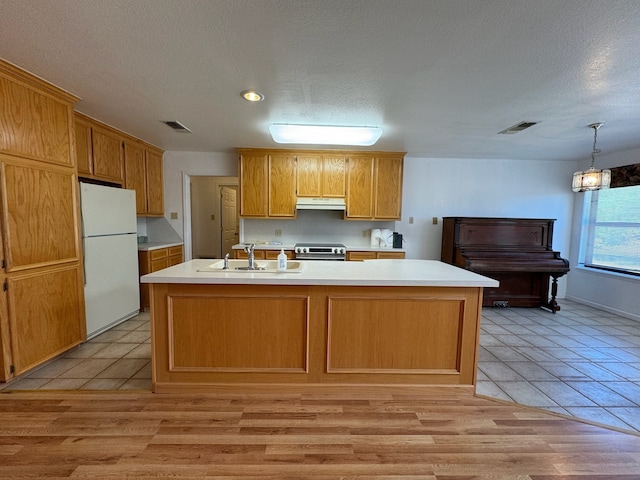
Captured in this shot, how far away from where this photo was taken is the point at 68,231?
239 centimetres

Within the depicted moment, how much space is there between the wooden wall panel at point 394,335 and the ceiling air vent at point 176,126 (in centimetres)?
250

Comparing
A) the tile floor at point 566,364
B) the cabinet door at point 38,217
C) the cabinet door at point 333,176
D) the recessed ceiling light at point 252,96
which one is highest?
the recessed ceiling light at point 252,96

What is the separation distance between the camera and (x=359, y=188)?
4070 millimetres

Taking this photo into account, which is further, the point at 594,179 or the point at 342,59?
the point at 594,179

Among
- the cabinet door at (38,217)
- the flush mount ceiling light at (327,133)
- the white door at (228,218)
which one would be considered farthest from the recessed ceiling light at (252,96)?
the white door at (228,218)

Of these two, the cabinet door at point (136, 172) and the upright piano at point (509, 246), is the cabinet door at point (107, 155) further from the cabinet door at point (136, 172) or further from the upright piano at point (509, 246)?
the upright piano at point (509, 246)

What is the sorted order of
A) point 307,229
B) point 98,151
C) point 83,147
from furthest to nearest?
point 307,229 < point 98,151 < point 83,147

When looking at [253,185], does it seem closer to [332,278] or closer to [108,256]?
[108,256]

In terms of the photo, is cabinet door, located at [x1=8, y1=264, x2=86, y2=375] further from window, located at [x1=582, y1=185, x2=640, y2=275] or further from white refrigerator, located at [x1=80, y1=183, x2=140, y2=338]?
window, located at [x1=582, y1=185, x2=640, y2=275]

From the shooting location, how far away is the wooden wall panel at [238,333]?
1920mm

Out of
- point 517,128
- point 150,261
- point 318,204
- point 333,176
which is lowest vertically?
point 150,261

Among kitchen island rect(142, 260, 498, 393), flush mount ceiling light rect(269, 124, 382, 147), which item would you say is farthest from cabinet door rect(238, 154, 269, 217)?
kitchen island rect(142, 260, 498, 393)

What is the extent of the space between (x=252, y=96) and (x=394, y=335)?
6.90 feet

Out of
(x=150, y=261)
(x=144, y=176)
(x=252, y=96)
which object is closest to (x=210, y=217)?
(x=144, y=176)
